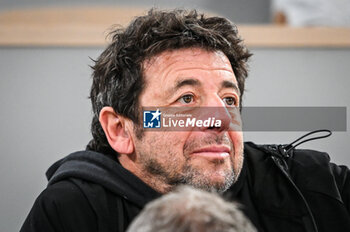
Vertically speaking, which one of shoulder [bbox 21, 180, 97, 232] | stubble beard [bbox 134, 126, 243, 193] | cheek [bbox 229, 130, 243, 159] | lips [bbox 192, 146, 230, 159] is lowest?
shoulder [bbox 21, 180, 97, 232]

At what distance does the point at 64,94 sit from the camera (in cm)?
152

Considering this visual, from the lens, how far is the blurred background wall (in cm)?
148

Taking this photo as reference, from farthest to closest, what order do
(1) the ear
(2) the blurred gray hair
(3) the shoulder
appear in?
1. (1) the ear
2. (3) the shoulder
3. (2) the blurred gray hair

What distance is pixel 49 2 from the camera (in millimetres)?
2775

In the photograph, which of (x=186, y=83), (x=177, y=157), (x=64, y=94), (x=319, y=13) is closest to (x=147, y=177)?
(x=177, y=157)

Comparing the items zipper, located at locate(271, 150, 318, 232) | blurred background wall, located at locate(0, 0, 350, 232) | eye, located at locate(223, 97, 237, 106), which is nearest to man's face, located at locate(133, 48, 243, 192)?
eye, located at locate(223, 97, 237, 106)

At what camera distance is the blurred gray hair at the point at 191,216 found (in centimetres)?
48

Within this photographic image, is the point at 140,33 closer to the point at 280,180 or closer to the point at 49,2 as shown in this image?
the point at 280,180

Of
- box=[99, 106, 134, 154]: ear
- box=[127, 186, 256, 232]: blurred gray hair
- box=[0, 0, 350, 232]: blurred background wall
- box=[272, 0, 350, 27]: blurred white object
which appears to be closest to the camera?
box=[127, 186, 256, 232]: blurred gray hair

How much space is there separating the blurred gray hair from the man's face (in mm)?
468

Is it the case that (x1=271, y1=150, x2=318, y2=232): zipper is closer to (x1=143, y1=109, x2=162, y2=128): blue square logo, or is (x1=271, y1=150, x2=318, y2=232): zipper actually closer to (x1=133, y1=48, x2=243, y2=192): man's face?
(x1=133, y1=48, x2=243, y2=192): man's face

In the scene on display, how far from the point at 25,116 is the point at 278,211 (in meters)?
0.77

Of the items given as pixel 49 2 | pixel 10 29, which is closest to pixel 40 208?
pixel 10 29

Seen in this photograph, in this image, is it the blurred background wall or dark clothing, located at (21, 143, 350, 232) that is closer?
dark clothing, located at (21, 143, 350, 232)
